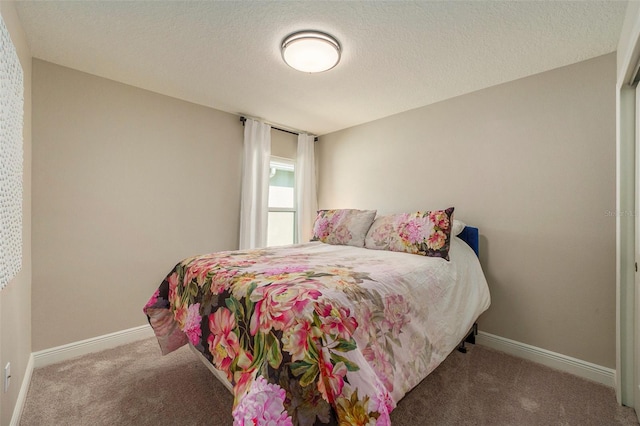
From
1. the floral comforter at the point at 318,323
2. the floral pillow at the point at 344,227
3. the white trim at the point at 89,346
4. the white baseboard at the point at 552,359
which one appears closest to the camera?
the floral comforter at the point at 318,323

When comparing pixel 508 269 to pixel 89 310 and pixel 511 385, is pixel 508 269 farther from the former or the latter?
pixel 89 310

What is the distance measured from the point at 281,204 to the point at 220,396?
244cm

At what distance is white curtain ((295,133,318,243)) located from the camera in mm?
3820

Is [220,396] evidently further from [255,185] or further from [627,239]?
[627,239]


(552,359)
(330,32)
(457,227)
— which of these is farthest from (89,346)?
(552,359)

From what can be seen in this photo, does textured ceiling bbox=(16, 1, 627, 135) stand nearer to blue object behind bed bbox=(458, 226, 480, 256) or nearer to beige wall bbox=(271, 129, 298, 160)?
beige wall bbox=(271, 129, 298, 160)

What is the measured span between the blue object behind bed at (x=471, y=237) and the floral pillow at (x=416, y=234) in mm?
359

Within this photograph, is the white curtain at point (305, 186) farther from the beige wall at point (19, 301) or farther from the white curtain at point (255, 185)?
the beige wall at point (19, 301)

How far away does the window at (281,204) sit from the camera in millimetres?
3729

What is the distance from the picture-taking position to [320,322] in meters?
1.08

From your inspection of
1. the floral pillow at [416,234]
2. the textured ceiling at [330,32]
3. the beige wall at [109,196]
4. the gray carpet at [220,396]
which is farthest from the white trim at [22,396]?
the floral pillow at [416,234]

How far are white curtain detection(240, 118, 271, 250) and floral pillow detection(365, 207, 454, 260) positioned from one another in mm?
1348

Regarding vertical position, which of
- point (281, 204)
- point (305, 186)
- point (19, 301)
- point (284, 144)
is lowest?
point (19, 301)

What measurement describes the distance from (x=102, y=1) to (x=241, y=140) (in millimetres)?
1796
